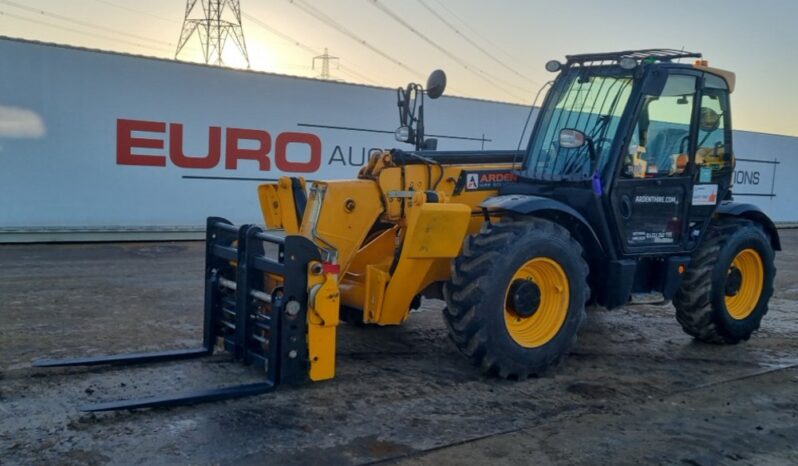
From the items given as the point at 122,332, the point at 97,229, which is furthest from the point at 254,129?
the point at 122,332

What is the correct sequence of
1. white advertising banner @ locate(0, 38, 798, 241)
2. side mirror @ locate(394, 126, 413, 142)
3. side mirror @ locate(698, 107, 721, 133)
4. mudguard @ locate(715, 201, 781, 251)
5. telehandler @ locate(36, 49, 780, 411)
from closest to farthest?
1. telehandler @ locate(36, 49, 780, 411)
2. side mirror @ locate(394, 126, 413, 142)
3. side mirror @ locate(698, 107, 721, 133)
4. mudguard @ locate(715, 201, 781, 251)
5. white advertising banner @ locate(0, 38, 798, 241)

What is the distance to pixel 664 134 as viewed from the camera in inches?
259

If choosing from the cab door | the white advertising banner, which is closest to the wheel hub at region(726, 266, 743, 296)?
the cab door

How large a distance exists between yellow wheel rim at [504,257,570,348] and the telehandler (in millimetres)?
11

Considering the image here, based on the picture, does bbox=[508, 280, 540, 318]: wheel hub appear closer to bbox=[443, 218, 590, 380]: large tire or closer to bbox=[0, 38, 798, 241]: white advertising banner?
bbox=[443, 218, 590, 380]: large tire

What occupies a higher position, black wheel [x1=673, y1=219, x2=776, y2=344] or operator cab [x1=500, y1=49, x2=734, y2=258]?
operator cab [x1=500, y1=49, x2=734, y2=258]

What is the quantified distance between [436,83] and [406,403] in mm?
2639

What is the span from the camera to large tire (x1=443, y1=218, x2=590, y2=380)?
17.4ft

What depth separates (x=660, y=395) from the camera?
5.50 meters

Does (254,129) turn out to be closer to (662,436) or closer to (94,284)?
(94,284)

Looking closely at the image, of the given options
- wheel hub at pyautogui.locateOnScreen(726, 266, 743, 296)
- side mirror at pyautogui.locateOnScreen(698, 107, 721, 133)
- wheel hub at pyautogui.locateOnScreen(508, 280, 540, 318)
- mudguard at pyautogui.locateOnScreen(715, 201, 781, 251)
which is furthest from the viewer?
mudguard at pyautogui.locateOnScreen(715, 201, 781, 251)

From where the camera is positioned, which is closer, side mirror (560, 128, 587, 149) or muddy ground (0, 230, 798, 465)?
muddy ground (0, 230, 798, 465)

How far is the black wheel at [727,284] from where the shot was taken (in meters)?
6.83

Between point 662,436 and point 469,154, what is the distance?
2.98m
